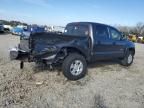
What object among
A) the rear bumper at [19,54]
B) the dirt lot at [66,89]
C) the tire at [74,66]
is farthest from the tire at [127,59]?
the rear bumper at [19,54]

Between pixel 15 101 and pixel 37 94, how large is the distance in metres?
0.65

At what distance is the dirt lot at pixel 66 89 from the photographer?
15.1ft

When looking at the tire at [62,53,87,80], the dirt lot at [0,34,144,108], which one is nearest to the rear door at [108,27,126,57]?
the dirt lot at [0,34,144,108]

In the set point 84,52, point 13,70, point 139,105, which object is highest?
point 84,52

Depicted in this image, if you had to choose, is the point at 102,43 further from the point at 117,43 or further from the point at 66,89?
the point at 66,89

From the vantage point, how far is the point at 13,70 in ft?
23.5

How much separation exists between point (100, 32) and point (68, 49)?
5.44 feet

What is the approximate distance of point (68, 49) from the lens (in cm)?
650

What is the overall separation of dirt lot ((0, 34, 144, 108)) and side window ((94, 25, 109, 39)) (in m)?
1.33

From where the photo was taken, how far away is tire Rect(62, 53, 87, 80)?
6.28 meters

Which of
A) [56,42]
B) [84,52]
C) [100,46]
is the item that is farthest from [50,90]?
[100,46]

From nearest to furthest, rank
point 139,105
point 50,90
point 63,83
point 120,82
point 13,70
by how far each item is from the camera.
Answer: point 139,105, point 50,90, point 63,83, point 120,82, point 13,70

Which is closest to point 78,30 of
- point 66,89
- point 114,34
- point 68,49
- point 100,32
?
point 100,32

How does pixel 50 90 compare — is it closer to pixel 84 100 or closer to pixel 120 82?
pixel 84 100
